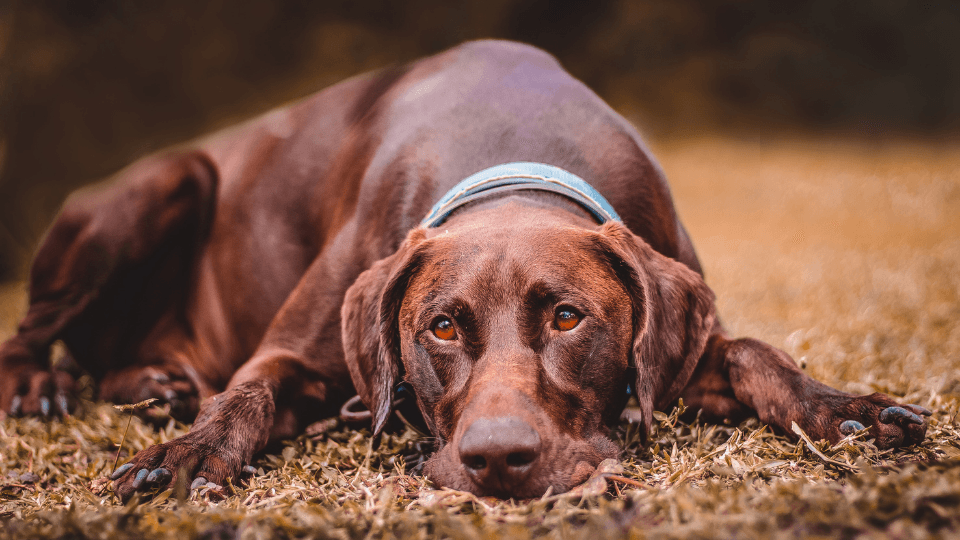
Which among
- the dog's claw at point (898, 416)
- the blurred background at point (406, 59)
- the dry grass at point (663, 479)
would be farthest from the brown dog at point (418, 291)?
the blurred background at point (406, 59)

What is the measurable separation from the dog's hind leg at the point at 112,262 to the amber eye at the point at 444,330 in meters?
2.26

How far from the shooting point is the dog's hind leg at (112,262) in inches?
136

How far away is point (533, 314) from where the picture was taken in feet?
6.29

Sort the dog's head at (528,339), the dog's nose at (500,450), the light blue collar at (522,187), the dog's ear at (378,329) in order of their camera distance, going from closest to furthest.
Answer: the dog's nose at (500,450), the dog's head at (528,339), the dog's ear at (378,329), the light blue collar at (522,187)

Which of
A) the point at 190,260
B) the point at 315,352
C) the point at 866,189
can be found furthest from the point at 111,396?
the point at 866,189

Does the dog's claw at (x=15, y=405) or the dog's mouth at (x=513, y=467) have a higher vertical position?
the dog's mouth at (x=513, y=467)

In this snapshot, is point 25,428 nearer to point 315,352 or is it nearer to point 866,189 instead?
point 315,352

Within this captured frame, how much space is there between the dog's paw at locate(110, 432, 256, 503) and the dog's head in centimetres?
47

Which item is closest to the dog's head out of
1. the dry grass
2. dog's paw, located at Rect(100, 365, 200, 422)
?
the dry grass

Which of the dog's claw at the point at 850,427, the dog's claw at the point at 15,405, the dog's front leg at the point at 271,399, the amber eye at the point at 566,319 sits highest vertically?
the amber eye at the point at 566,319

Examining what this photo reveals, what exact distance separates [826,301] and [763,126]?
11.2m

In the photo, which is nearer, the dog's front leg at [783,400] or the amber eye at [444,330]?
the dog's front leg at [783,400]

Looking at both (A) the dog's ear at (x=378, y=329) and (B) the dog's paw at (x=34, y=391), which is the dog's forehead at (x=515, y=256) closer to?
(A) the dog's ear at (x=378, y=329)

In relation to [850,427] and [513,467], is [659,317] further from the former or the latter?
[513,467]
